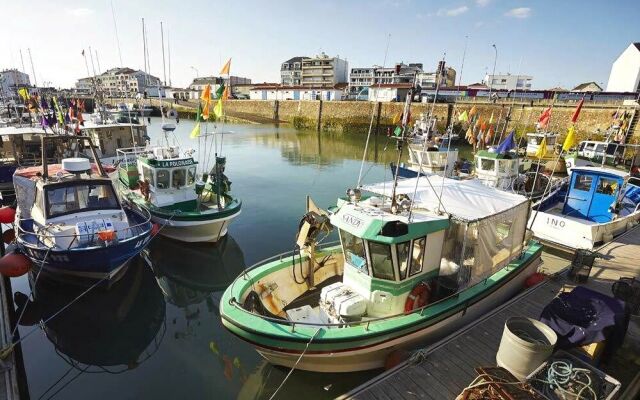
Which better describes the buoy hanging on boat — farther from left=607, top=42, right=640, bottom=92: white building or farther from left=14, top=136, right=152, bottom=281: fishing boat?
left=607, top=42, right=640, bottom=92: white building

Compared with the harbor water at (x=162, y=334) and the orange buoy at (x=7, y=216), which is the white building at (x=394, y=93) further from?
the orange buoy at (x=7, y=216)

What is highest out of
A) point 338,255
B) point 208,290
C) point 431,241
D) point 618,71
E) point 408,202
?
point 618,71

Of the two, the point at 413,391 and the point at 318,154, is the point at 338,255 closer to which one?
the point at 413,391

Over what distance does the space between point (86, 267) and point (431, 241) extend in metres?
9.49

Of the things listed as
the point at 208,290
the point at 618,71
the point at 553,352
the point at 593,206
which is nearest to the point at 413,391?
the point at 553,352

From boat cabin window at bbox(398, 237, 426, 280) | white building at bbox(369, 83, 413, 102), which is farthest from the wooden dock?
white building at bbox(369, 83, 413, 102)

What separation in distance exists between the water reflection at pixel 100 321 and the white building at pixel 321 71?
8302cm

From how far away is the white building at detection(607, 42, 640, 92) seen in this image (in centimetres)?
5797

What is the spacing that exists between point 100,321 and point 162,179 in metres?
6.06

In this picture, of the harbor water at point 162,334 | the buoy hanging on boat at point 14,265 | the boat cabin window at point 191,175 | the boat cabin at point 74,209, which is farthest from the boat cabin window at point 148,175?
the buoy hanging on boat at point 14,265

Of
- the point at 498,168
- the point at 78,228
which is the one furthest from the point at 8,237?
the point at 498,168

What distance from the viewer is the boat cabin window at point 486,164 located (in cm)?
1733

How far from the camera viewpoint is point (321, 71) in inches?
3533

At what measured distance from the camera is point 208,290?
11266mm
